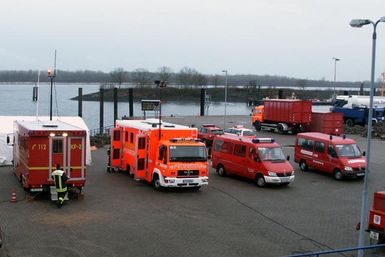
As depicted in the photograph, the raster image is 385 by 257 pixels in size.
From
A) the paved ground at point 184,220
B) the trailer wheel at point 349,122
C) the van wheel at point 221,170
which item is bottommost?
the paved ground at point 184,220

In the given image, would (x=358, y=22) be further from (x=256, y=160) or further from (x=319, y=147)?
(x=319, y=147)

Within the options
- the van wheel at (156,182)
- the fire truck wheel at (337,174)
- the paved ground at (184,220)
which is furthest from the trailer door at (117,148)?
the fire truck wheel at (337,174)

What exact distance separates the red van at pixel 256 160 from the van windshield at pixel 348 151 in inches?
137

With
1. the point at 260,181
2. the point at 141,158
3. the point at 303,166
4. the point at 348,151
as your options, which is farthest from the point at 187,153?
the point at 303,166

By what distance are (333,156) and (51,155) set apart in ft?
46.2

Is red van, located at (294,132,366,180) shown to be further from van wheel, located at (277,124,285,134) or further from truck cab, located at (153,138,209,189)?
van wheel, located at (277,124,285,134)

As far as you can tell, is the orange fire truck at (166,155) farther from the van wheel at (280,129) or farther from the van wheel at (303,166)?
the van wheel at (280,129)

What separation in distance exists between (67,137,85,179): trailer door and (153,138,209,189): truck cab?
339 cm

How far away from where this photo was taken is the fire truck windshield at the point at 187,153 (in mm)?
22062

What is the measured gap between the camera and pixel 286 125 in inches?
1989

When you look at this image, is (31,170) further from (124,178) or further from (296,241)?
(296,241)

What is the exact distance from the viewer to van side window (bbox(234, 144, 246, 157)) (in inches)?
1002

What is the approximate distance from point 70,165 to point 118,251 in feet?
22.2

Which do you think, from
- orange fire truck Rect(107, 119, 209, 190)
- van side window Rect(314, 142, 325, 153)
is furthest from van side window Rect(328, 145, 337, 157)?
orange fire truck Rect(107, 119, 209, 190)
